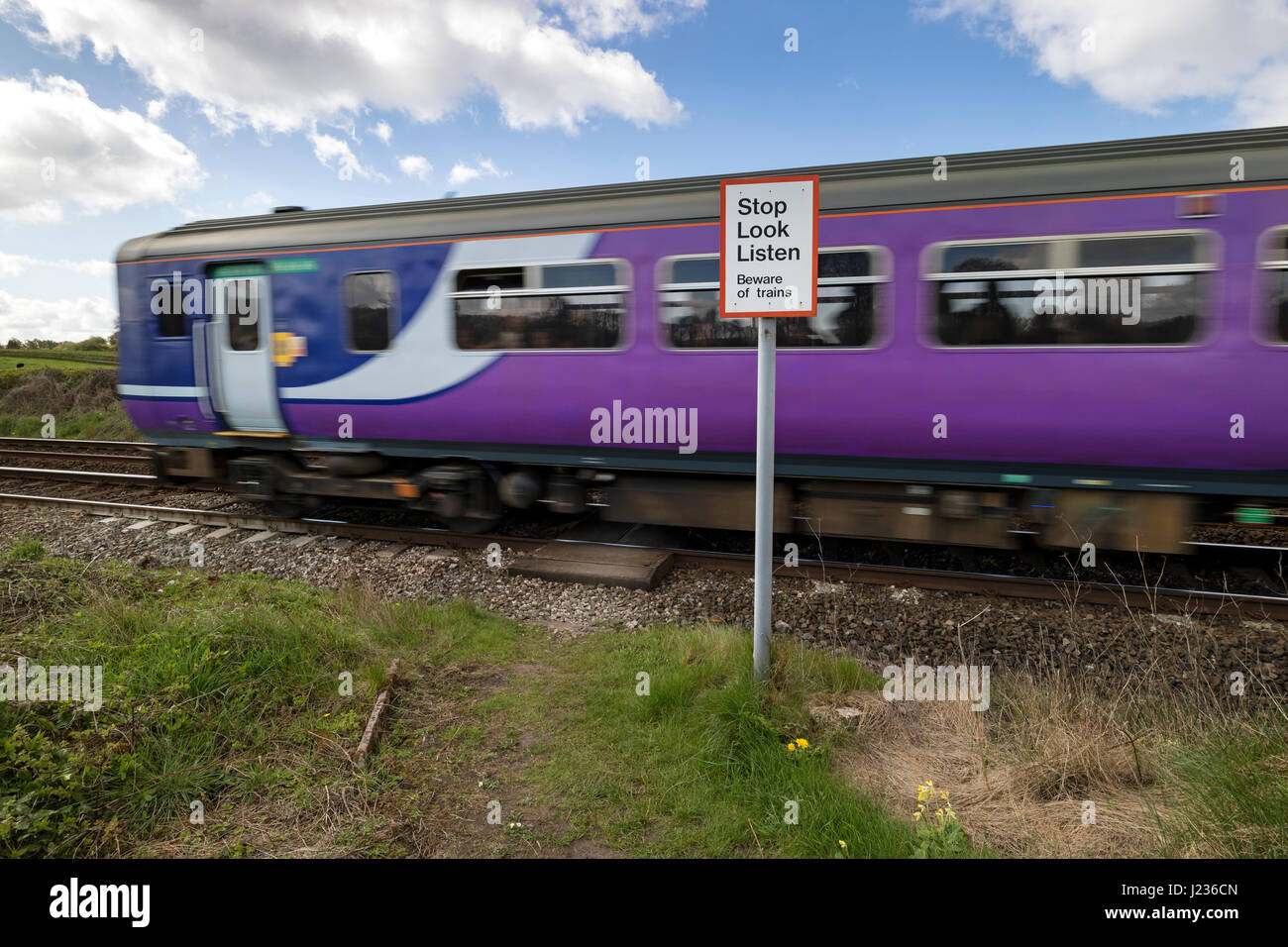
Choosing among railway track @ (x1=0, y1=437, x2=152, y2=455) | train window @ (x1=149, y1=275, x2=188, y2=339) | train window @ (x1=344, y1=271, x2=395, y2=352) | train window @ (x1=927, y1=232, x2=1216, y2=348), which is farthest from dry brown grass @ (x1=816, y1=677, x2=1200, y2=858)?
railway track @ (x1=0, y1=437, x2=152, y2=455)

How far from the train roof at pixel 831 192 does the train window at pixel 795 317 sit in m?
0.42

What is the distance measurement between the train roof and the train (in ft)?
0.09

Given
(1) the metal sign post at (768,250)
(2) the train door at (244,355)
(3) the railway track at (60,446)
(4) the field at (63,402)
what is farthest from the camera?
(4) the field at (63,402)

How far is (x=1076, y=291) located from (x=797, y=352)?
6.87 feet

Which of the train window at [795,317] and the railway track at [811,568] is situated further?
the train window at [795,317]

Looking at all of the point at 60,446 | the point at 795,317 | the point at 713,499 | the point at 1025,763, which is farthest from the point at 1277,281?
the point at 60,446

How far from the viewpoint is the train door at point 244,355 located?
7777 mm

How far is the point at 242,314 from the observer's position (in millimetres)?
7902

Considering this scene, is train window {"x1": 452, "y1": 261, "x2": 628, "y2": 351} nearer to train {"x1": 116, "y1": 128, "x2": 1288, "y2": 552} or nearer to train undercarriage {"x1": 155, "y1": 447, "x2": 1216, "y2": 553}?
train {"x1": 116, "y1": 128, "x2": 1288, "y2": 552}

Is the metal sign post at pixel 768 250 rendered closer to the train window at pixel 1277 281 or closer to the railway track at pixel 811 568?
the railway track at pixel 811 568

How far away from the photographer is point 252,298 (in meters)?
7.79

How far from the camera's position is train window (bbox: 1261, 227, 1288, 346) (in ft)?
16.2

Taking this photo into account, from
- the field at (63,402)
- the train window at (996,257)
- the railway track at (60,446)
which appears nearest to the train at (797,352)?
the train window at (996,257)
